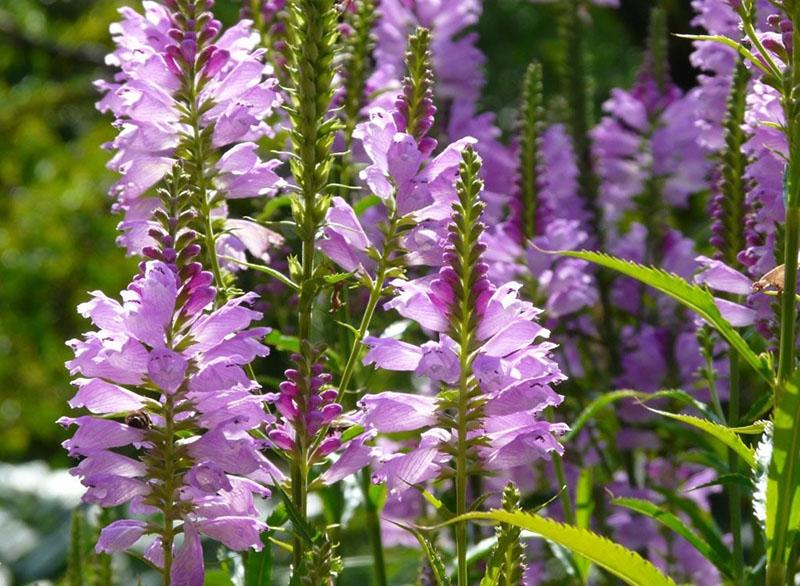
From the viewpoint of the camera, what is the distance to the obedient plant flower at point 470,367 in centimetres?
122

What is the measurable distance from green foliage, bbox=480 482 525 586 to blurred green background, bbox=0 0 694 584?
13.1 feet

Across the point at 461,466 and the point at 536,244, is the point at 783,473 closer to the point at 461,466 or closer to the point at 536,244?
the point at 461,466

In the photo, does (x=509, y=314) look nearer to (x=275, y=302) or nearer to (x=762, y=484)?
(x=762, y=484)

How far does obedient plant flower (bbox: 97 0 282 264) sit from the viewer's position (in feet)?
4.87

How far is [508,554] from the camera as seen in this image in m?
1.18

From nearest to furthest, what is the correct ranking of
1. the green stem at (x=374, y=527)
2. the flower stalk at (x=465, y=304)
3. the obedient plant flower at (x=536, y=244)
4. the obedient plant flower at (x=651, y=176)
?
1. the flower stalk at (x=465, y=304)
2. the green stem at (x=374, y=527)
3. the obedient plant flower at (x=536, y=244)
4. the obedient plant flower at (x=651, y=176)

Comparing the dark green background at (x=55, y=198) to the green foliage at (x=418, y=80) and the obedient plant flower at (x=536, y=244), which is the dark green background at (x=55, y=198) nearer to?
the obedient plant flower at (x=536, y=244)

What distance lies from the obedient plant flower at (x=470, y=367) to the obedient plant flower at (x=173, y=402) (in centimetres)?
14

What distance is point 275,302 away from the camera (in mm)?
2180

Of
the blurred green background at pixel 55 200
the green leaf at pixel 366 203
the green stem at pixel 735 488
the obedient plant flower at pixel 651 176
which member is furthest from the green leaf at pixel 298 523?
the blurred green background at pixel 55 200

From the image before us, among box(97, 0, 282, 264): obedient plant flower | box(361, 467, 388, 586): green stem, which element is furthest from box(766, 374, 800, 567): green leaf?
box(361, 467, 388, 586): green stem

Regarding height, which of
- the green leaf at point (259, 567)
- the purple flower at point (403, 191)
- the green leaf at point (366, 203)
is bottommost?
the green leaf at point (259, 567)

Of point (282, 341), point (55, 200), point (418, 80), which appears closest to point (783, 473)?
point (418, 80)

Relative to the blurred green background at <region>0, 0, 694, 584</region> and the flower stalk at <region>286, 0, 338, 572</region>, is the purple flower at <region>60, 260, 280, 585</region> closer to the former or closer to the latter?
the flower stalk at <region>286, 0, 338, 572</region>
